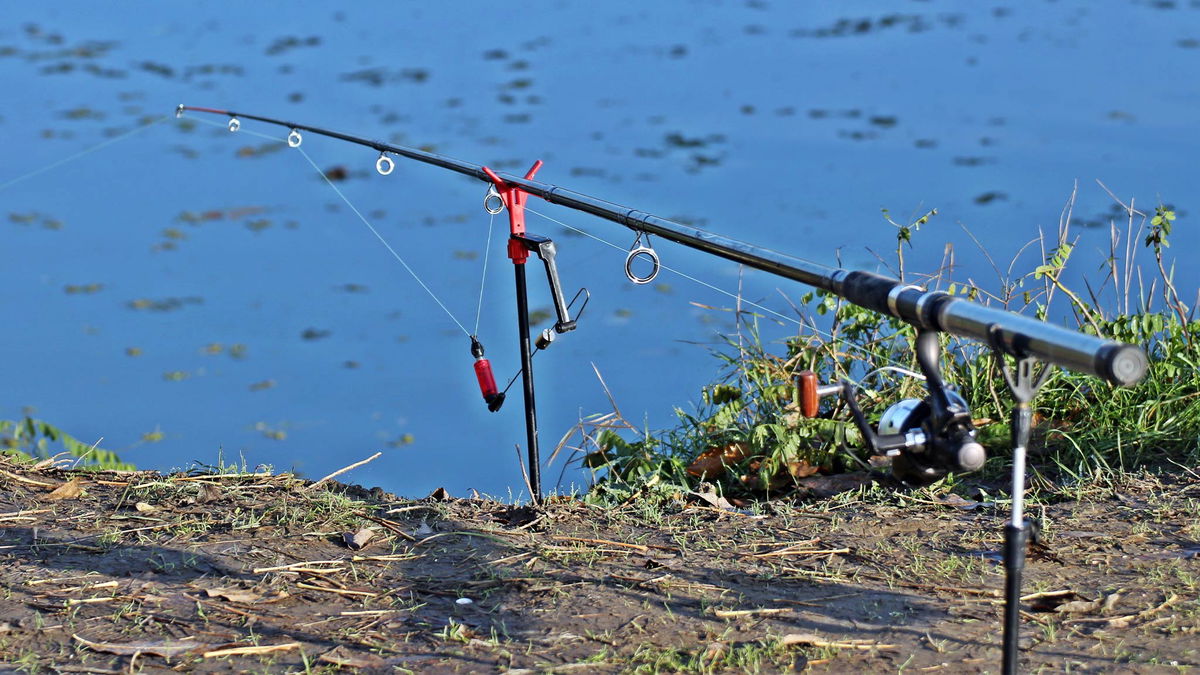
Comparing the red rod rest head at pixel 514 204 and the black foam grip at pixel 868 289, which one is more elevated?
the red rod rest head at pixel 514 204

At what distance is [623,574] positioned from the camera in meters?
3.04

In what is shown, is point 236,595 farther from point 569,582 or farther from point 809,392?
point 809,392

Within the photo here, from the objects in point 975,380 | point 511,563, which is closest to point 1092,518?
point 975,380

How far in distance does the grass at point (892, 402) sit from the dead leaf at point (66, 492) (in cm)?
→ 139

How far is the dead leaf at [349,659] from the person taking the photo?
2617 mm

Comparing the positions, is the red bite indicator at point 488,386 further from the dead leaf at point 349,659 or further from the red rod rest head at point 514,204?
the dead leaf at point 349,659

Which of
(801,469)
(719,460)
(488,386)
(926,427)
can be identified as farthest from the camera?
(719,460)

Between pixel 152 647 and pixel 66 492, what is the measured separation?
1149 mm

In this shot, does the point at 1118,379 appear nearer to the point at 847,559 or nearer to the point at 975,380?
the point at 847,559

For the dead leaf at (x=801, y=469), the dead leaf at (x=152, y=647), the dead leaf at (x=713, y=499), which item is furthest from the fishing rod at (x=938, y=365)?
the dead leaf at (x=801, y=469)

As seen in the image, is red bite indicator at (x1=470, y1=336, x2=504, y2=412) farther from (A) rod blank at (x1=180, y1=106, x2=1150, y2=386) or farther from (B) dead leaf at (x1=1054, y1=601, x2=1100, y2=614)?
(B) dead leaf at (x1=1054, y1=601, x2=1100, y2=614)

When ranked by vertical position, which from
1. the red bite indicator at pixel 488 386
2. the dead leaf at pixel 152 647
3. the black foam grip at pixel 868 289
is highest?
the red bite indicator at pixel 488 386

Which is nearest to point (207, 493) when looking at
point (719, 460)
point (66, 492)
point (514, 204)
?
point (66, 492)

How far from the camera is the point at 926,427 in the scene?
2.28 meters
